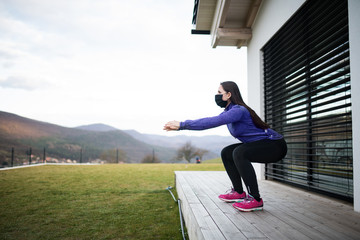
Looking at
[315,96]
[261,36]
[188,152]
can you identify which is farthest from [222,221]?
[188,152]

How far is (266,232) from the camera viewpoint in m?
1.26

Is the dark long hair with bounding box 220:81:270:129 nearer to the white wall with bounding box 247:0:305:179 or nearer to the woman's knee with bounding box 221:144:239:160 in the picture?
the woman's knee with bounding box 221:144:239:160

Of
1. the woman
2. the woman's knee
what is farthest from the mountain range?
the woman

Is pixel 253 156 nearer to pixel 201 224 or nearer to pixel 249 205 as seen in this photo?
pixel 249 205

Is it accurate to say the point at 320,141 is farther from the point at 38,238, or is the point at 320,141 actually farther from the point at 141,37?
the point at 141,37

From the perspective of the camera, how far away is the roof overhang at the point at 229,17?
4035 mm

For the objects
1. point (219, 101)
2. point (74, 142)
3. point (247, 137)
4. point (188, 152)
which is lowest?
point (188, 152)

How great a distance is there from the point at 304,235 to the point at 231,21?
13.7 feet

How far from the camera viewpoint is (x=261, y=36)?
3936 mm

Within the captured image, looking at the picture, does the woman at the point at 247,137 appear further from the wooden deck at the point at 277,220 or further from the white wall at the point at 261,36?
the white wall at the point at 261,36

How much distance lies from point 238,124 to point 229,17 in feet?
10.9

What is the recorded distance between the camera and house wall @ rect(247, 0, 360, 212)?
5.88 ft

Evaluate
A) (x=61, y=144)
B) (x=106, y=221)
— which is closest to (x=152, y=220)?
(x=106, y=221)

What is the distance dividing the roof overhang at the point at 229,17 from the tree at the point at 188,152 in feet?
89.5
